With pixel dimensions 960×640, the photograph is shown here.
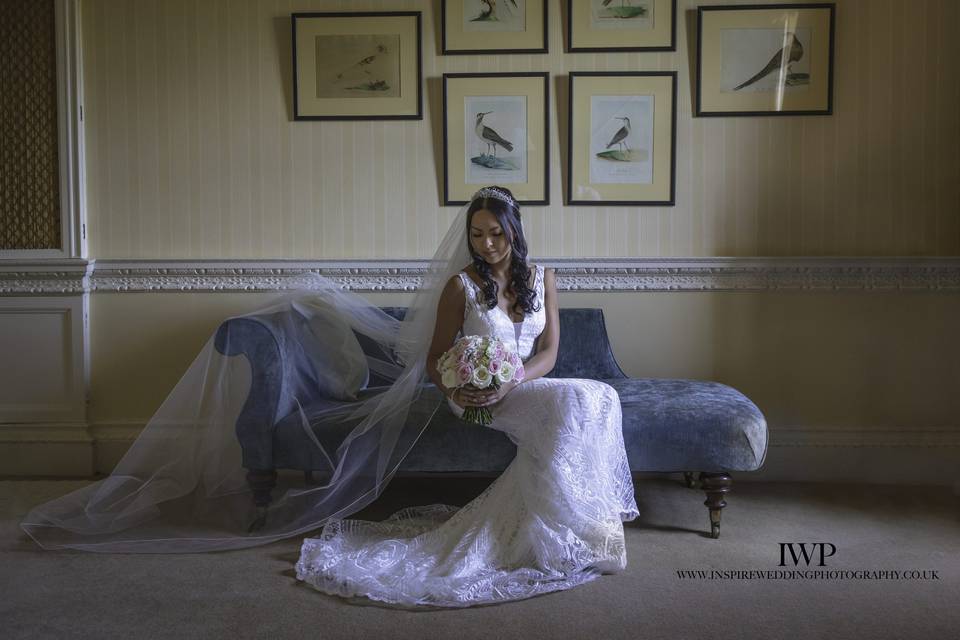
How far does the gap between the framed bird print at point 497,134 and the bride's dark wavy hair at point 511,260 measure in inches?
36.2

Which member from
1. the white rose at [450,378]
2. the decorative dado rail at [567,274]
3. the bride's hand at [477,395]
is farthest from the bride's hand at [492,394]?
the decorative dado rail at [567,274]

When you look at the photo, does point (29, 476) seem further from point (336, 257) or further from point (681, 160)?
point (681, 160)

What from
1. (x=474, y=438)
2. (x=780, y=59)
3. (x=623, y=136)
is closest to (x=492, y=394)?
(x=474, y=438)

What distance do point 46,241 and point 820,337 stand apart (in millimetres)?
4321

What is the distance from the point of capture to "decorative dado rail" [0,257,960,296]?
14.2 ft

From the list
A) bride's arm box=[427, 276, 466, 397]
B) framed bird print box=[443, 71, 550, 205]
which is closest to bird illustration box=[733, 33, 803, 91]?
framed bird print box=[443, 71, 550, 205]

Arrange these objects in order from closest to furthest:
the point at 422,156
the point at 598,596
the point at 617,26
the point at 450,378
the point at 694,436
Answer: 1. the point at 598,596
2. the point at 450,378
3. the point at 694,436
4. the point at 617,26
5. the point at 422,156

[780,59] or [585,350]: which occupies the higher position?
[780,59]

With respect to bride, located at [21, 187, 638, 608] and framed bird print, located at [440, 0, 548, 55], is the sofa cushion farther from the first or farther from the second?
framed bird print, located at [440, 0, 548, 55]

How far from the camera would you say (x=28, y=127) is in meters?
4.45

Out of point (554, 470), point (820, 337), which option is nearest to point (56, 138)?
point (554, 470)

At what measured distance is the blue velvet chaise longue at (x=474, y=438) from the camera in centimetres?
333

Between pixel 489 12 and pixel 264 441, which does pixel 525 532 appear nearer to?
pixel 264 441

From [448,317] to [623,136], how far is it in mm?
1632
